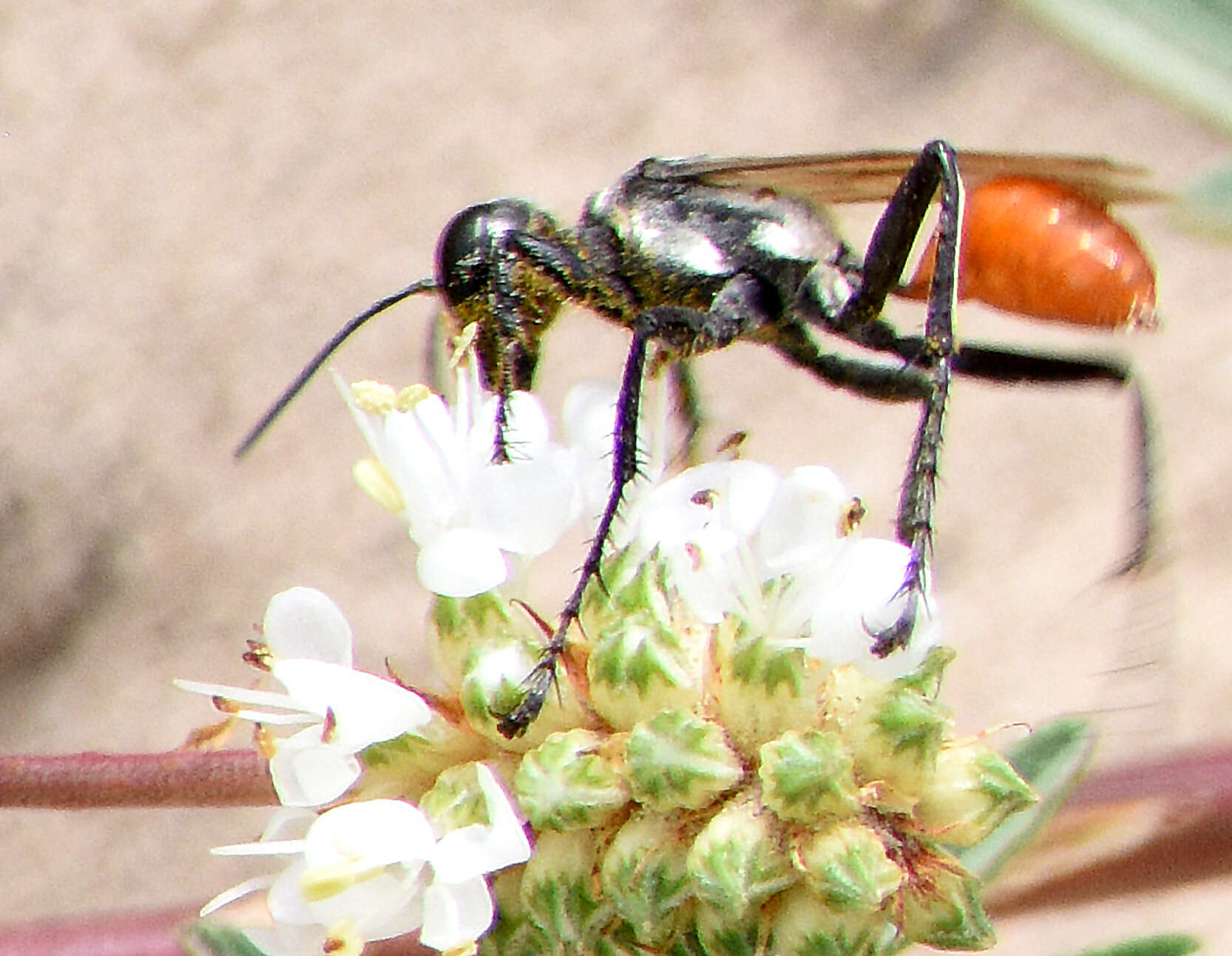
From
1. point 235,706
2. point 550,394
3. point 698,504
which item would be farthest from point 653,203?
point 550,394

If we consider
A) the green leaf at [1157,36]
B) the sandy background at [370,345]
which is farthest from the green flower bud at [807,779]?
the sandy background at [370,345]

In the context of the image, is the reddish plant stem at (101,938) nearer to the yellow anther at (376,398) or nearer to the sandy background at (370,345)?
the yellow anther at (376,398)

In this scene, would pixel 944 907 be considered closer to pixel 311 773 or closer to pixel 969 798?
pixel 969 798

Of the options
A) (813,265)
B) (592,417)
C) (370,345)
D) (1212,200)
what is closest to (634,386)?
(592,417)

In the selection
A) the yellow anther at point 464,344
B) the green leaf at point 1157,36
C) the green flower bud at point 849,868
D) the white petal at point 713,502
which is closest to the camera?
the green flower bud at point 849,868

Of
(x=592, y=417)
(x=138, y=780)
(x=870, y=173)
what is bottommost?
(x=138, y=780)

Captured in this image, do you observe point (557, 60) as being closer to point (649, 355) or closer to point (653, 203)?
point (653, 203)

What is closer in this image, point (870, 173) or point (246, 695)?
point (246, 695)
